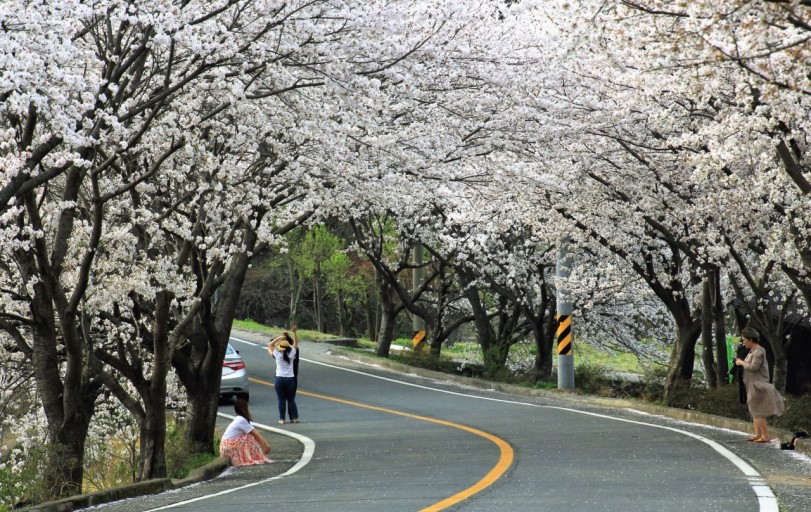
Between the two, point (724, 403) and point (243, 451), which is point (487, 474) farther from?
point (724, 403)

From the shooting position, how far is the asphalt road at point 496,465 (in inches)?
414

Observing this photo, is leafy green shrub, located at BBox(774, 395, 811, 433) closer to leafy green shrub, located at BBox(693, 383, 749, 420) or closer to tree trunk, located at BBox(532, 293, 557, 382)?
leafy green shrub, located at BBox(693, 383, 749, 420)

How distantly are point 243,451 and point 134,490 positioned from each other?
9.93ft

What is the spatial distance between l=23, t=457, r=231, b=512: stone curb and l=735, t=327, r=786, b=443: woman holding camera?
7307mm

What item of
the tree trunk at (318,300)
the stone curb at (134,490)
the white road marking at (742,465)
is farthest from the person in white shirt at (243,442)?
the tree trunk at (318,300)

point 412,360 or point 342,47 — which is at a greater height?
point 342,47

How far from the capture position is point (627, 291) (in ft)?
99.7

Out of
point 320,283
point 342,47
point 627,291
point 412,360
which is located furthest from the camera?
point 320,283

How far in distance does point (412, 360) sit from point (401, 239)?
4033 mm

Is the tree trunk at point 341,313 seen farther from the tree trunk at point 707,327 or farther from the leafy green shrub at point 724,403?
the leafy green shrub at point 724,403

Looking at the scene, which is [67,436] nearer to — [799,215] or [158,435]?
[158,435]

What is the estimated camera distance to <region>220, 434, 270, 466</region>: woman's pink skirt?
15.8 meters

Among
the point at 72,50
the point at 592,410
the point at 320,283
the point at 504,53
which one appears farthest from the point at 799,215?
the point at 320,283

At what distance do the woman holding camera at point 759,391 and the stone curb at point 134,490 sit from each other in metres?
7.31
